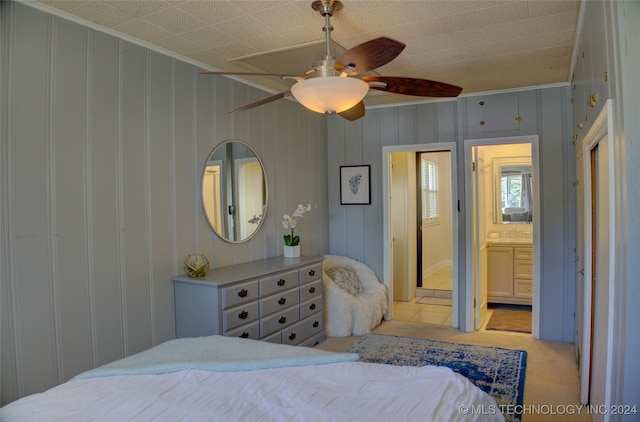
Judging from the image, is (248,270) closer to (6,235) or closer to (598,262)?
(6,235)

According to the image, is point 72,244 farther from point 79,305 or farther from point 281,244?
point 281,244

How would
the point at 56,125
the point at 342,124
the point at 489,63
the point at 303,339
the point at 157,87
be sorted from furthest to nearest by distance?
1. the point at 342,124
2. the point at 303,339
3. the point at 489,63
4. the point at 157,87
5. the point at 56,125

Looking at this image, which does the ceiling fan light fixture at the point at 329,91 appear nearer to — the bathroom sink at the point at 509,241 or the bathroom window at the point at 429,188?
the bathroom sink at the point at 509,241

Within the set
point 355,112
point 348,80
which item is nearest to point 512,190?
point 355,112

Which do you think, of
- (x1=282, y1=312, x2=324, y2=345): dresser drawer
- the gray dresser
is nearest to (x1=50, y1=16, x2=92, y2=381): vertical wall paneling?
the gray dresser

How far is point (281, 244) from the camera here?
4.39 m

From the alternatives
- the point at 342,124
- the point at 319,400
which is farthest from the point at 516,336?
the point at 319,400

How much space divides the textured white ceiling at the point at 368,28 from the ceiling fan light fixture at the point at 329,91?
615 mm

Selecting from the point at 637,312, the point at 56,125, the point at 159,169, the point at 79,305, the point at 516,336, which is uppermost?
the point at 56,125

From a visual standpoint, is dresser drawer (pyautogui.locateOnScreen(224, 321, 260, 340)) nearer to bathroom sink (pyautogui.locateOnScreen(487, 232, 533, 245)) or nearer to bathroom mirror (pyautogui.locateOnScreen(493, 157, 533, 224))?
bathroom sink (pyautogui.locateOnScreen(487, 232, 533, 245))

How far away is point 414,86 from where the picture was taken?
7.61 ft

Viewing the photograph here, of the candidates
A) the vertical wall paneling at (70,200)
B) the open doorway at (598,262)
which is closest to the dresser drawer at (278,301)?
the vertical wall paneling at (70,200)

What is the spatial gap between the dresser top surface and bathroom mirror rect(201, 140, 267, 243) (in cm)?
27

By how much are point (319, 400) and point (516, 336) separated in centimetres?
345
